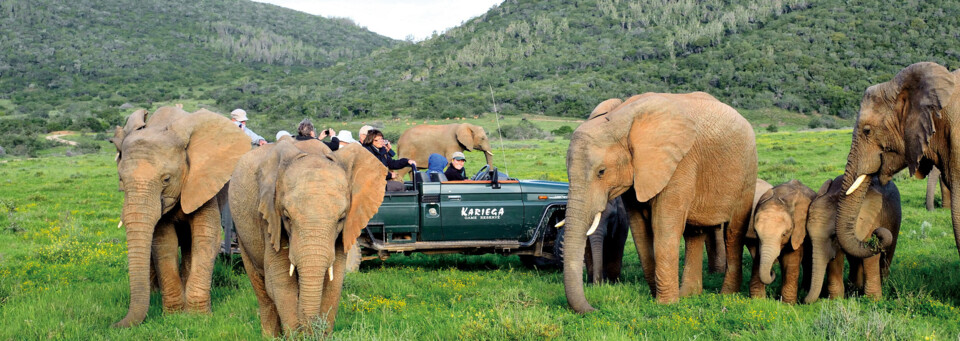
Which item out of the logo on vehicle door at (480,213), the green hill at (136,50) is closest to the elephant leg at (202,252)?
the logo on vehicle door at (480,213)

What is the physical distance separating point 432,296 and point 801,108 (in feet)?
225

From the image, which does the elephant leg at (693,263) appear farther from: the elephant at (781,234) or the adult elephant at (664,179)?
the elephant at (781,234)

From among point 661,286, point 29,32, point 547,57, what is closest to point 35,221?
point 661,286

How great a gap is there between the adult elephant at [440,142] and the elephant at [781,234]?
556 inches

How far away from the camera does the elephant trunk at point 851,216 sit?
757 centimetres

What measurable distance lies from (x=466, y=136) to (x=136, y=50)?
132319 mm

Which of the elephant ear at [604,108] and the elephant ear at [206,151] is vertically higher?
the elephant ear at [604,108]

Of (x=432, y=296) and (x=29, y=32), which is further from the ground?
(x=29, y=32)

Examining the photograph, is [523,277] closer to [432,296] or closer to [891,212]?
[432,296]

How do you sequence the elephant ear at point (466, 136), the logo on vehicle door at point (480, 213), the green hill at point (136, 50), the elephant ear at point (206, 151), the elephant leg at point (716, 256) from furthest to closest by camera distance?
the green hill at point (136, 50)
the elephant ear at point (466, 136)
the elephant leg at point (716, 256)
the logo on vehicle door at point (480, 213)
the elephant ear at point (206, 151)

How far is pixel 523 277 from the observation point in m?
10.6

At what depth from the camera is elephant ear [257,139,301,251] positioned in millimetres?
5711

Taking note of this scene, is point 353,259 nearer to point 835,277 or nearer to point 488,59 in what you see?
point 835,277

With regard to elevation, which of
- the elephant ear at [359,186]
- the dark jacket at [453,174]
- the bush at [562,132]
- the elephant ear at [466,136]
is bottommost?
the bush at [562,132]
